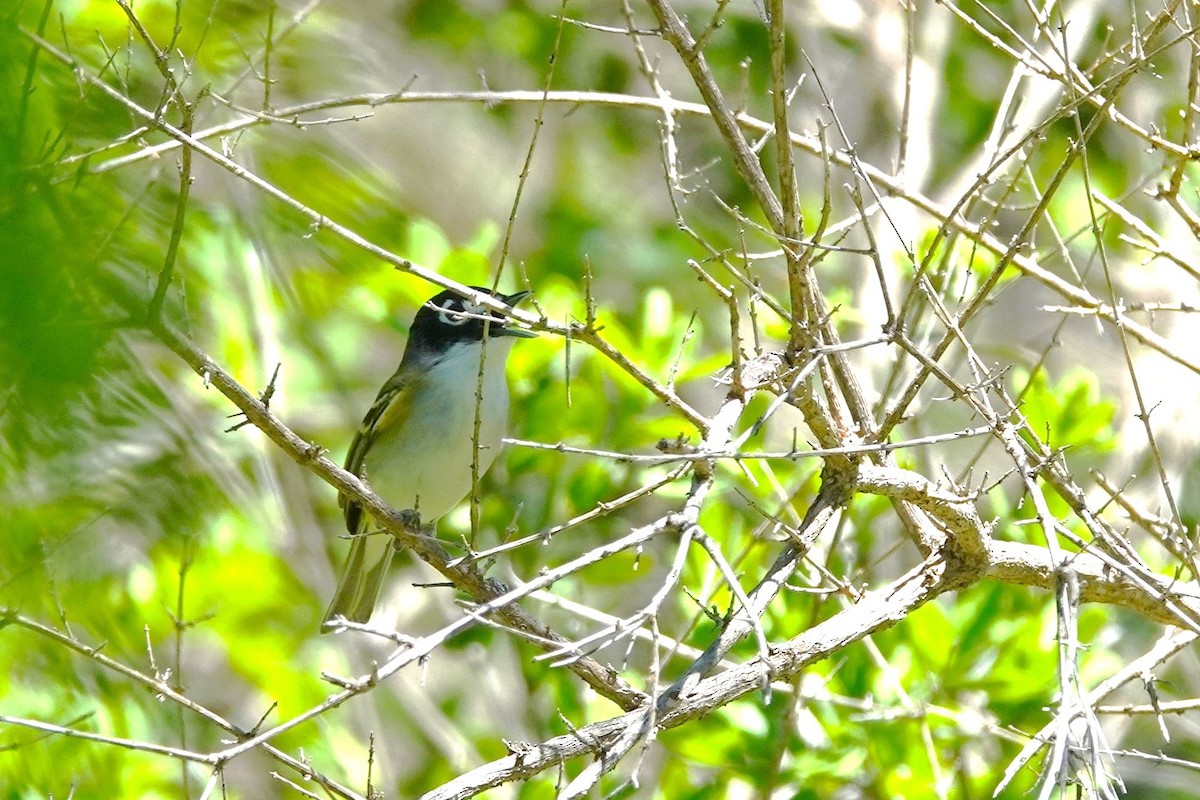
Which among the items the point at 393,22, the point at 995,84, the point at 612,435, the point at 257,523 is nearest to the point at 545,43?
the point at 393,22

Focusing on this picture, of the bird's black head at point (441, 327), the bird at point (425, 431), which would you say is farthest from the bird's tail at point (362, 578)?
the bird's black head at point (441, 327)

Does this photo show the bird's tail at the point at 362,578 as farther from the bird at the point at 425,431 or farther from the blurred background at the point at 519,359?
the blurred background at the point at 519,359

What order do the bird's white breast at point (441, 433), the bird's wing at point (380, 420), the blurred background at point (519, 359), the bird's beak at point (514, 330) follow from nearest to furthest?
the blurred background at point (519, 359), the bird's beak at point (514, 330), the bird's white breast at point (441, 433), the bird's wing at point (380, 420)

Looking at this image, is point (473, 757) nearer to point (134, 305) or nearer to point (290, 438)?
point (290, 438)

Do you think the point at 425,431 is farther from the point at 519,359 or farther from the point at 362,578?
the point at 362,578

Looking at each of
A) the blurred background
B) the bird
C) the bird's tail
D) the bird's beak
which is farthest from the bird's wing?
the bird's beak

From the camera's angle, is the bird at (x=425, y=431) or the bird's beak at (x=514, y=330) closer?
the bird's beak at (x=514, y=330)

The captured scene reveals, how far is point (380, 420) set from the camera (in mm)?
5996

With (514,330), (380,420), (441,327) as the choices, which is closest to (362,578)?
(380,420)

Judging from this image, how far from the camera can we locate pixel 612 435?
219 inches

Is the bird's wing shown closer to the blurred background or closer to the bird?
the bird

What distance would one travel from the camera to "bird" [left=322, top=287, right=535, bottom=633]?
18.6ft

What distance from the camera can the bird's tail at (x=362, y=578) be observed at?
5988mm

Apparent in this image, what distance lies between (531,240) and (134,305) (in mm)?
8711
